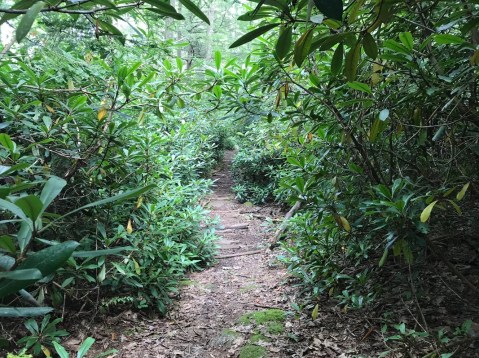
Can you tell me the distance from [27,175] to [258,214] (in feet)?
16.1

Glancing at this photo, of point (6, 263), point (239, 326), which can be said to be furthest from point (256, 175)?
point (6, 263)

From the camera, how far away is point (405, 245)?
1.78 m

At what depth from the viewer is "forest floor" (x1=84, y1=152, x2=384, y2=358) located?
2404 mm

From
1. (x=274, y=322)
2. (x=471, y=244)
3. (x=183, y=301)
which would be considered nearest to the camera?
(x=471, y=244)

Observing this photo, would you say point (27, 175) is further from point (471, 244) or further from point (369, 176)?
point (471, 244)

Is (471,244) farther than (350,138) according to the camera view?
Yes

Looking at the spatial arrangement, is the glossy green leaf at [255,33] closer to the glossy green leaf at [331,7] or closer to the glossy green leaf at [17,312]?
the glossy green leaf at [331,7]

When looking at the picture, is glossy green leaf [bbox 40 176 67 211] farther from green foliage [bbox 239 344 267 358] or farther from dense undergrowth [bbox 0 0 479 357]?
green foliage [bbox 239 344 267 358]

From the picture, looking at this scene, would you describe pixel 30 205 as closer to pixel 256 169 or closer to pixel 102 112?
pixel 102 112

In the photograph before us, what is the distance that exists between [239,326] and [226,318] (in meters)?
0.23

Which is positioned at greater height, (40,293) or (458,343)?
(40,293)

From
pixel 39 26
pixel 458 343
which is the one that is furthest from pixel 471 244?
pixel 39 26

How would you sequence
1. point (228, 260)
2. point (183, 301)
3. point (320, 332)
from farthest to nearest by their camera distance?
point (228, 260) < point (183, 301) < point (320, 332)

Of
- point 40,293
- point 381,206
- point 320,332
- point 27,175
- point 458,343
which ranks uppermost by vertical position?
point 27,175
